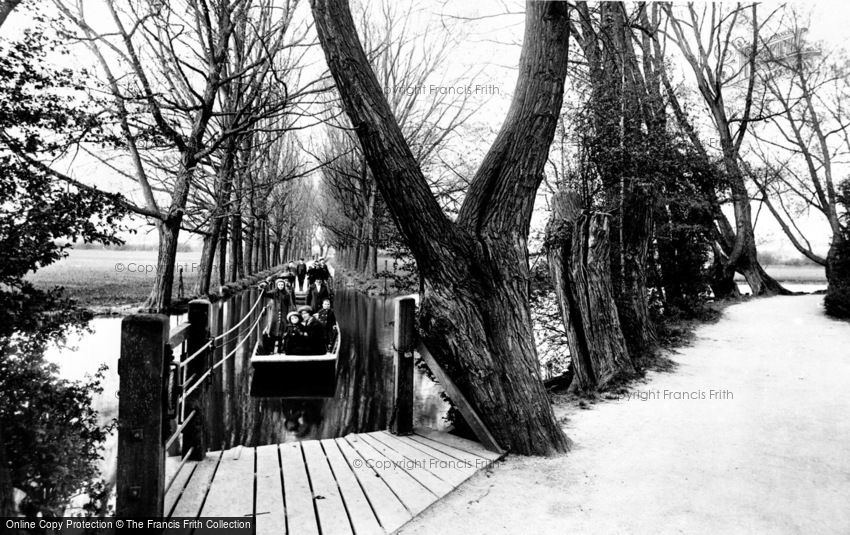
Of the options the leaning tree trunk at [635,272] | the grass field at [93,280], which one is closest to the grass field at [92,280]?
the grass field at [93,280]

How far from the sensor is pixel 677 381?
8109mm

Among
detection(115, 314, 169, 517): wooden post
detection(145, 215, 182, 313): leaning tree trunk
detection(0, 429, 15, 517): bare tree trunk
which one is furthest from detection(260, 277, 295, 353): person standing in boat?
detection(115, 314, 169, 517): wooden post

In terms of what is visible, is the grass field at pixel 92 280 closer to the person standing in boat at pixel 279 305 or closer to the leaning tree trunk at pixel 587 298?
the person standing in boat at pixel 279 305

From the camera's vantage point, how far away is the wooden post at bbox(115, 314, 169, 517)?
9.05ft

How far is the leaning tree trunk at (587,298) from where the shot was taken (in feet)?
27.1

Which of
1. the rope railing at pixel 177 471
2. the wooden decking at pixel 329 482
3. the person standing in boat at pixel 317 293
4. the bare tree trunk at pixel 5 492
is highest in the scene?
the person standing in boat at pixel 317 293

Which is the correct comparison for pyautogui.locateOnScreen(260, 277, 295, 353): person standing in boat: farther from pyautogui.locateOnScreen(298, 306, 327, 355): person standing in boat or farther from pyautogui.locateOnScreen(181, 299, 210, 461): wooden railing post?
pyautogui.locateOnScreen(181, 299, 210, 461): wooden railing post

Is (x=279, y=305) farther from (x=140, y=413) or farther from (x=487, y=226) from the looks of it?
(x=140, y=413)

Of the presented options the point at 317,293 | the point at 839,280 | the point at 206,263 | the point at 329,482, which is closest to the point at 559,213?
the point at 329,482

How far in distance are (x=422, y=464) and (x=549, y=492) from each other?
993 millimetres

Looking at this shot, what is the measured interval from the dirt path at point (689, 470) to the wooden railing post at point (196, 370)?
178 cm

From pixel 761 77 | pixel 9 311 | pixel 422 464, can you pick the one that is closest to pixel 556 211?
pixel 422 464

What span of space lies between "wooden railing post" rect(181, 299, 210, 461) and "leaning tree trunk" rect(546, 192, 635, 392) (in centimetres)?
568

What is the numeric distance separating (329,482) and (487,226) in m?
2.46
